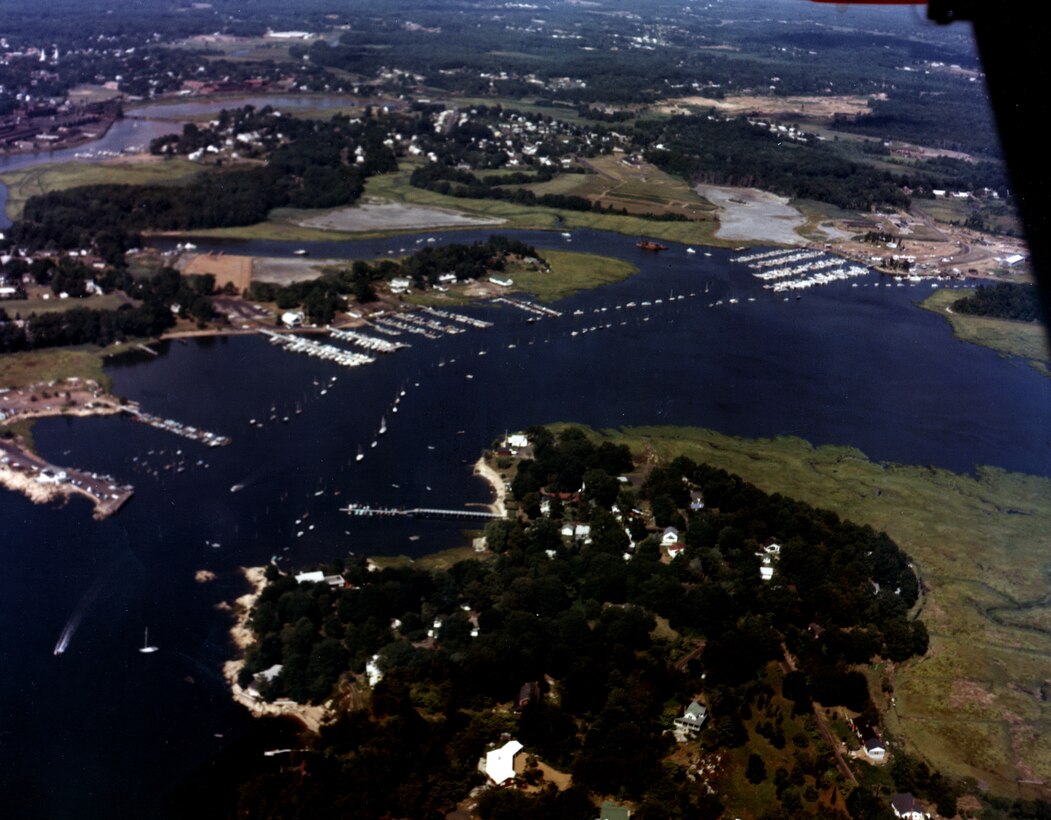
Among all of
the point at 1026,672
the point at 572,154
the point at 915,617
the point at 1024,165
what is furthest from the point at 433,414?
the point at 572,154

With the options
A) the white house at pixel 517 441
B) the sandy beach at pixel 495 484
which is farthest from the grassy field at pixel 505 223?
the sandy beach at pixel 495 484

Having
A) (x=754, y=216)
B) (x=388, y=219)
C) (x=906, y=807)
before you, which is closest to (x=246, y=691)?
(x=906, y=807)

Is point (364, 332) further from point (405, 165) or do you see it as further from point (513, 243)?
point (405, 165)

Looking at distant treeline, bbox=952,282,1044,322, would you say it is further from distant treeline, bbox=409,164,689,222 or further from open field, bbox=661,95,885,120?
open field, bbox=661,95,885,120

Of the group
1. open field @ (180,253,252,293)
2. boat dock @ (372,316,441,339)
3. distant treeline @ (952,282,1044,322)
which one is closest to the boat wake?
boat dock @ (372,316,441,339)

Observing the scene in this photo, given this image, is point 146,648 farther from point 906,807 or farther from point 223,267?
point 223,267

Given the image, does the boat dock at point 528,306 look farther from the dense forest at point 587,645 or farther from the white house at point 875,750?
the white house at point 875,750
